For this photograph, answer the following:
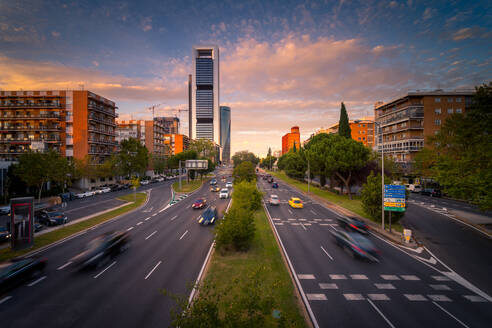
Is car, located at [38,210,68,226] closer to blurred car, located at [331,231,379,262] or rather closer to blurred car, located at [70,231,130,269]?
blurred car, located at [70,231,130,269]

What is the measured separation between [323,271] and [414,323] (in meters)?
5.65

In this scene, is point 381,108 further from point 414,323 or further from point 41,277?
point 41,277

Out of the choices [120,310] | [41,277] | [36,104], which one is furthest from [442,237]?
[36,104]

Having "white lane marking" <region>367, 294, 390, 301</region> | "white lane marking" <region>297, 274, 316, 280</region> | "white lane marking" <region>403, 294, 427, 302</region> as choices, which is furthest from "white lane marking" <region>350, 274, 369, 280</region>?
"white lane marking" <region>297, 274, 316, 280</region>

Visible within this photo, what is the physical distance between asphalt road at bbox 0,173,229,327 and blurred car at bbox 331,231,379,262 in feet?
41.8

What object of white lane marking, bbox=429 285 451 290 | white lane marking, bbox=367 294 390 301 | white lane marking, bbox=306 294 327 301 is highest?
white lane marking, bbox=367 294 390 301

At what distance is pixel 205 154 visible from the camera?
107 metres

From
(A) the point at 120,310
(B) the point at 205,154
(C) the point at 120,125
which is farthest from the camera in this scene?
(B) the point at 205,154

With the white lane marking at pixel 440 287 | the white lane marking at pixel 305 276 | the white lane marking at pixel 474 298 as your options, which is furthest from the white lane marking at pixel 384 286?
the white lane marking at pixel 305 276

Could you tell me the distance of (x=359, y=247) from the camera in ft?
55.9

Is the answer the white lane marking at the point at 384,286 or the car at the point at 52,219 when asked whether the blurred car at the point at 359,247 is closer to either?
the white lane marking at the point at 384,286

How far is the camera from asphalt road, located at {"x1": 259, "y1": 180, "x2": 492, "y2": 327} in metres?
10.4

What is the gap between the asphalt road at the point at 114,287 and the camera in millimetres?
10406

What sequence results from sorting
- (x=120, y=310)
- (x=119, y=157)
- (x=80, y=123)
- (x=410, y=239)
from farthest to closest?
(x=119, y=157) → (x=80, y=123) → (x=410, y=239) → (x=120, y=310)
